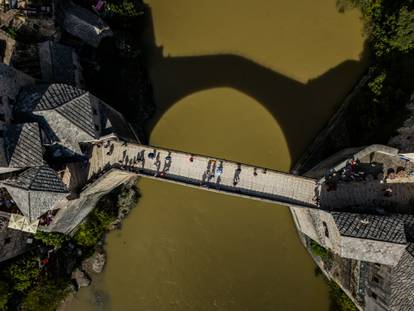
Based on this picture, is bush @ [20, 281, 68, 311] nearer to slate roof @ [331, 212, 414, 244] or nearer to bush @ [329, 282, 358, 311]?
bush @ [329, 282, 358, 311]

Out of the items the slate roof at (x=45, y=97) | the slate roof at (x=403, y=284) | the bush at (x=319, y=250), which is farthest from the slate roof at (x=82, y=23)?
the slate roof at (x=403, y=284)

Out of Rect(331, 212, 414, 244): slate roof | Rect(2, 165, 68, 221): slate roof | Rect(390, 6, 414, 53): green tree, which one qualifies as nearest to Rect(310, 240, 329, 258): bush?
Rect(331, 212, 414, 244): slate roof

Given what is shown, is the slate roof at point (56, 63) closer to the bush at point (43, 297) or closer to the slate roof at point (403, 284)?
the bush at point (43, 297)

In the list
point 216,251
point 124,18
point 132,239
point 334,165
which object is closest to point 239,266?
point 216,251

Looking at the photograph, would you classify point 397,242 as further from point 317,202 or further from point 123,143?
point 123,143

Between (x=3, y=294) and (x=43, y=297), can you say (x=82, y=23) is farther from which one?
(x=43, y=297)

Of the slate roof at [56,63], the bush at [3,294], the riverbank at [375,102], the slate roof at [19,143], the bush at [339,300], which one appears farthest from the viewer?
the bush at [339,300]
